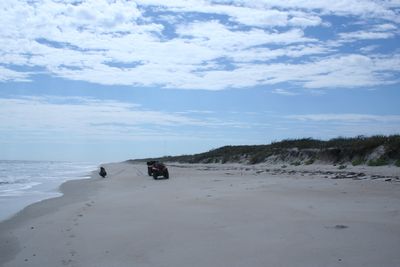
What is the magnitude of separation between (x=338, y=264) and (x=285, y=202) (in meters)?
5.86

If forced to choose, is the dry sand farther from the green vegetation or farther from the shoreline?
the green vegetation

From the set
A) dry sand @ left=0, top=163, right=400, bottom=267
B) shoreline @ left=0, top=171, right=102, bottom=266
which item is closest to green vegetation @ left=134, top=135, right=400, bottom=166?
dry sand @ left=0, top=163, right=400, bottom=267

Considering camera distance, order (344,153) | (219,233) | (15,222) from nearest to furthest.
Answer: (219,233)
(15,222)
(344,153)

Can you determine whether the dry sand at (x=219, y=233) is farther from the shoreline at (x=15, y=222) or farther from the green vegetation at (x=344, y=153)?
the green vegetation at (x=344, y=153)

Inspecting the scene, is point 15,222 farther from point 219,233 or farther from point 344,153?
point 344,153

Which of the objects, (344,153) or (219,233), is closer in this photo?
(219,233)

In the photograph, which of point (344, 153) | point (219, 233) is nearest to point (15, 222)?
point (219, 233)

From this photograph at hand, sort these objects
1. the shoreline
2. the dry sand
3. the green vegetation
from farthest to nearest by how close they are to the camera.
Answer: the green vegetation
the shoreline
the dry sand

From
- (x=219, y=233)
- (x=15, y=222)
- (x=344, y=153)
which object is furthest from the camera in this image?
(x=344, y=153)

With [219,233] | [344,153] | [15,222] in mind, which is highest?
[344,153]

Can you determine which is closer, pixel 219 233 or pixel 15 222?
pixel 219 233

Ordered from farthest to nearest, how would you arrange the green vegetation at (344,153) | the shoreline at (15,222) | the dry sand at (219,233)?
the green vegetation at (344,153)
the shoreline at (15,222)
the dry sand at (219,233)

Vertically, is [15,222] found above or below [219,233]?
below

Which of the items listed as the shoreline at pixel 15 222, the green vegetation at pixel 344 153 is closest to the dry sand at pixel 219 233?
the shoreline at pixel 15 222
